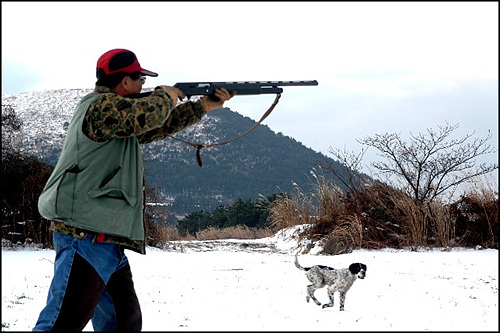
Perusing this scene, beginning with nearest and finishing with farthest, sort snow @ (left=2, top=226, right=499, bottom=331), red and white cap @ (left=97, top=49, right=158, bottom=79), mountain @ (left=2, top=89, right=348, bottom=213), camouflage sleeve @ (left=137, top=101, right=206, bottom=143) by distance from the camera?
red and white cap @ (left=97, top=49, right=158, bottom=79), camouflage sleeve @ (left=137, top=101, right=206, bottom=143), snow @ (left=2, top=226, right=499, bottom=331), mountain @ (left=2, top=89, right=348, bottom=213)

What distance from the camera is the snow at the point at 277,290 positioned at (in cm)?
551

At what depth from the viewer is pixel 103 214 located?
9.52 ft

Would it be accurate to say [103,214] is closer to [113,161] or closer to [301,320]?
[113,161]

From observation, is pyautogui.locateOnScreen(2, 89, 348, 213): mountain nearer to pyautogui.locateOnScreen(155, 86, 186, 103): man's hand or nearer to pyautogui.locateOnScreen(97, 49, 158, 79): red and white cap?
pyautogui.locateOnScreen(155, 86, 186, 103): man's hand

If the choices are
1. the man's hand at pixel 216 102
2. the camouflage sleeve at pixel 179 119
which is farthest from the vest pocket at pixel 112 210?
the man's hand at pixel 216 102

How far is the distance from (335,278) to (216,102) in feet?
9.92

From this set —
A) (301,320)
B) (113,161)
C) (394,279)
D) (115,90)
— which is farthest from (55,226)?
(394,279)

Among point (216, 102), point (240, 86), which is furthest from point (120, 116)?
point (240, 86)

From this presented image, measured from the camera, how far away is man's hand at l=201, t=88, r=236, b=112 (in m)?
3.84

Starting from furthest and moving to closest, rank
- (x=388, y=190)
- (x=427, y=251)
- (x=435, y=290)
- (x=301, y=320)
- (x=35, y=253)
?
(x=388, y=190) < (x=427, y=251) < (x=35, y=253) < (x=435, y=290) < (x=301, y=320)

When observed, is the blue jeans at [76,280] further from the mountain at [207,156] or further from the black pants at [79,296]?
the mountain at [207,156]

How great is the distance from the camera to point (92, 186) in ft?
9.48

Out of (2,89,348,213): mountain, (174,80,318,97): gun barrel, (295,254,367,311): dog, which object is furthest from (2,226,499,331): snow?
(2,89,348,213): mountain

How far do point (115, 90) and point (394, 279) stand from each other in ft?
20.6
